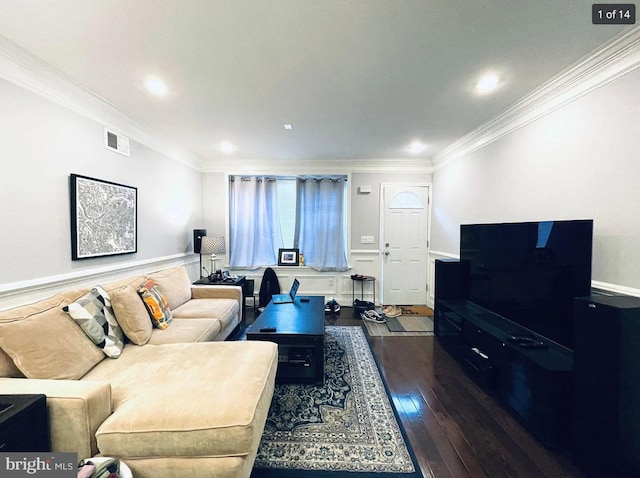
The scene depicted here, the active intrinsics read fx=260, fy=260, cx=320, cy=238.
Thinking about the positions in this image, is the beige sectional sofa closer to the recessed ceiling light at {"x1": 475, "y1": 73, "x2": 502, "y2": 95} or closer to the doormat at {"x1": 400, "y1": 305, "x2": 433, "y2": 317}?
the recessed ceiling light at {"x1": 475, "y1": 73, "x2": 502, "y2": 95}

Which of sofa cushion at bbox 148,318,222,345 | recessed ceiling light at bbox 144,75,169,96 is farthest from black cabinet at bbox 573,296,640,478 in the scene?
recessed ceiling light at bbox 144,75,169,96

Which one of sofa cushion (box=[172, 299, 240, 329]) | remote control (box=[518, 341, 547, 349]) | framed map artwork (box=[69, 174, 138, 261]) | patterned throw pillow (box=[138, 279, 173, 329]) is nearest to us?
remote control (box=[518, 341, 547, 349])

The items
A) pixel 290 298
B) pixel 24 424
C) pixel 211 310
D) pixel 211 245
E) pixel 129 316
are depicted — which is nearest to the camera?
pixel 24 424

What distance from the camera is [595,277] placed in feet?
6.12

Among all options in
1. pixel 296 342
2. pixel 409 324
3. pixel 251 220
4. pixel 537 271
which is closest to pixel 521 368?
pixel 537 271

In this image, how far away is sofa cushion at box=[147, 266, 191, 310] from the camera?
277 cm

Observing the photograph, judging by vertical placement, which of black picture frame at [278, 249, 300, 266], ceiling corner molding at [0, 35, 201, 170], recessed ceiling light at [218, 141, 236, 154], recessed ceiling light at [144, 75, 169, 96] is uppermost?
recessed ceiling light at [218, 141, 236, 154]

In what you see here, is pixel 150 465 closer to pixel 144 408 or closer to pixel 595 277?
pixel 144 408

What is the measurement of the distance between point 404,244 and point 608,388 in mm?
3265

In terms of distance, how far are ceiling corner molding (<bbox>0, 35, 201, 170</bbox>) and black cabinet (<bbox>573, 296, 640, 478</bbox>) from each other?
381 cm

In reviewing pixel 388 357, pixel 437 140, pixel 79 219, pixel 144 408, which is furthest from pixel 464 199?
pixel 79 219

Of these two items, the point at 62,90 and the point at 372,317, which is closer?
the point at 62,90

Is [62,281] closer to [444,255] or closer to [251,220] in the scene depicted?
[251,220]

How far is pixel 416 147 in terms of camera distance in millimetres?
3779
